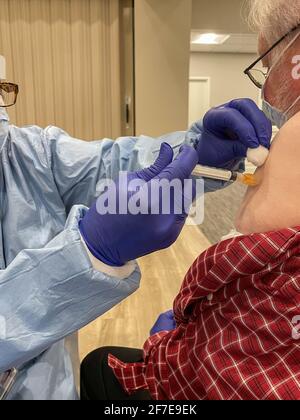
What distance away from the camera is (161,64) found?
9.04 feet

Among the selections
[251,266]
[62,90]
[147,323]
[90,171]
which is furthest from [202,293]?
[62,90]

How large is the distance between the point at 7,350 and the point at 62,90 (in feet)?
8.50

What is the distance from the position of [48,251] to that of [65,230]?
0.05 meters

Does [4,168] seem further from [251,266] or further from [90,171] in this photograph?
[251,266]

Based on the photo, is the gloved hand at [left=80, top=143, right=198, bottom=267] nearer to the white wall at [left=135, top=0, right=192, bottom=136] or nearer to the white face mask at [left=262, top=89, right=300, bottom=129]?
the white face mask at [left=262, top=89, right=300, bottom=129]

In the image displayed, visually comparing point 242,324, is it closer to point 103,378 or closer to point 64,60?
point 103,378

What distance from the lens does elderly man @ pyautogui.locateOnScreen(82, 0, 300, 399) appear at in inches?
21.4

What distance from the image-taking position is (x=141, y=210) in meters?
0.52

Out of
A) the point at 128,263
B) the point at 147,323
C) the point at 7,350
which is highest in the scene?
the point at 128,263

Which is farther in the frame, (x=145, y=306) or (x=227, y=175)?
(x=145, y=306)
